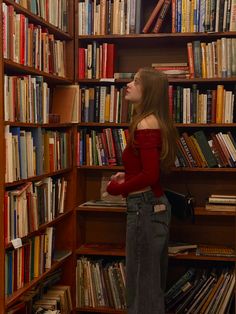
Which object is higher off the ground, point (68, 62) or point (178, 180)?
point (68, 62)

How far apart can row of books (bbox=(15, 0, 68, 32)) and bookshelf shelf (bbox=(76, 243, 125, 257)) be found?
56.3 inches

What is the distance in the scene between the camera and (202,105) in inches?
115

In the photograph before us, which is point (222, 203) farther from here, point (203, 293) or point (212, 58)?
A: point (212, 58)

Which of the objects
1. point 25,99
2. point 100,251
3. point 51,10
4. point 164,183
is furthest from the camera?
point 164,183

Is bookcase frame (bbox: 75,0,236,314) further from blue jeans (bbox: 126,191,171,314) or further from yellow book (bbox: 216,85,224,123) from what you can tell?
blue jeans (bbox: 126,191,171,314)

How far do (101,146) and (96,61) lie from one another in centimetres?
55

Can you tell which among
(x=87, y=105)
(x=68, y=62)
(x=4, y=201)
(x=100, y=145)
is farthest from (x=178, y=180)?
(x=4, y=201)

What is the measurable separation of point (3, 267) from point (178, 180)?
146 centimetres

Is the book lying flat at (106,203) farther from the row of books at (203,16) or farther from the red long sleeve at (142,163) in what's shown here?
the row of books at (203,16)

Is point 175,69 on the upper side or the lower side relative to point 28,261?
upper

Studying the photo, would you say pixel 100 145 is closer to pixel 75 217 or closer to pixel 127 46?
pixel 75 217

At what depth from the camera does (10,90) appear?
2158 mm

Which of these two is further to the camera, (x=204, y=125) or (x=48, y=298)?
(x=204, y=125)

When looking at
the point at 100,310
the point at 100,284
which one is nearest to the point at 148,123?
the point at 100,284
